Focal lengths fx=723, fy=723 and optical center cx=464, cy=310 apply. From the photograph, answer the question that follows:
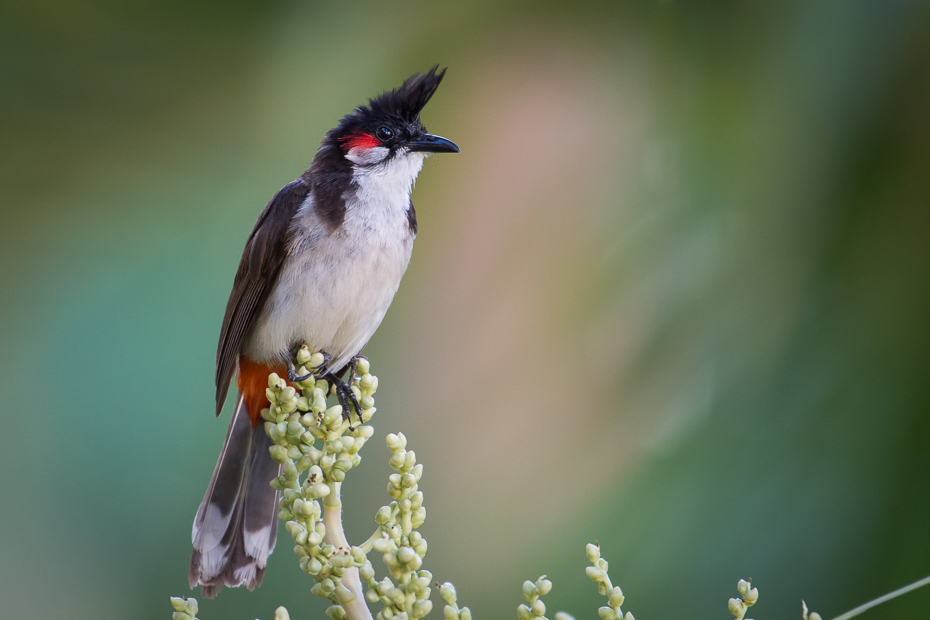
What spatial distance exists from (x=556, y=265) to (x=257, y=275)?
0.77m

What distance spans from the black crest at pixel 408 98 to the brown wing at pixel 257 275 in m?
0.23

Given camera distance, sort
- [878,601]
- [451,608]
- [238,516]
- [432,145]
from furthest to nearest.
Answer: [432,145] → [238,516] → [451,608] → [878,601]

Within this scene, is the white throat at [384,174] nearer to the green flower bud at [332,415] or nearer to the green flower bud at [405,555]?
the green flower bud at [332,415]

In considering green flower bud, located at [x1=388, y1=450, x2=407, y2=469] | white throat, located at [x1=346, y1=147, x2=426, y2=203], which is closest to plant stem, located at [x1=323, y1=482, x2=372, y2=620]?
green flower bud, located at [x1=388, y1=450, x2=407, y2=469]

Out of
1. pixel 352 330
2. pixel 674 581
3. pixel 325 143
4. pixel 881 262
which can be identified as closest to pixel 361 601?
pixel 352 330

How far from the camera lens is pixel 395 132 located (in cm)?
154

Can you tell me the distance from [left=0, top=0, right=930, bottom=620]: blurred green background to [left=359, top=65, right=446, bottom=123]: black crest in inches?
17.1

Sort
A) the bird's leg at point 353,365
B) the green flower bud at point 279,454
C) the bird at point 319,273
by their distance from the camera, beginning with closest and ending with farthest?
the green flower bud at point 279,454, the bird's leg at point 353,365, the bird at point 319,273

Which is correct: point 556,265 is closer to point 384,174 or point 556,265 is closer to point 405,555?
point 384,174

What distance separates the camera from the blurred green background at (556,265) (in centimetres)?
150

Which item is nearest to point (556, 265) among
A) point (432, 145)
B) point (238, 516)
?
point (432, 145)

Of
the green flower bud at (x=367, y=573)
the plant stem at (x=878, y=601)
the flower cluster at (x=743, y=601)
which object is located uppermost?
the plant stem at (x=878, y=601)

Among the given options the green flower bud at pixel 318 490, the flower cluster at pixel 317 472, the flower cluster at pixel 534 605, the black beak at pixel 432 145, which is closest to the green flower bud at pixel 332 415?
the flower cluster at pixel 317 472

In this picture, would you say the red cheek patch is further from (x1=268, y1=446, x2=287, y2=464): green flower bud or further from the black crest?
(x1=268, y1=446, x2=287, y2=464): green flower bud
